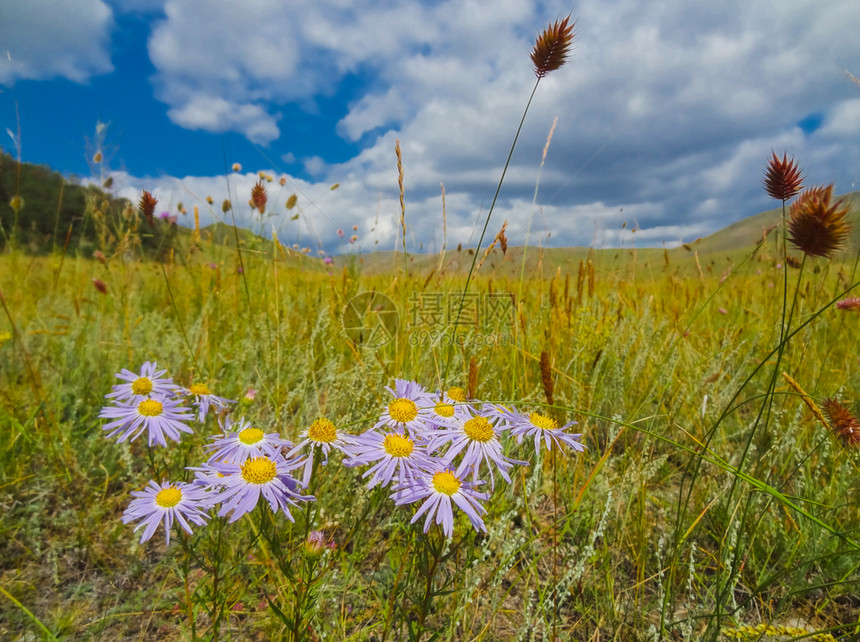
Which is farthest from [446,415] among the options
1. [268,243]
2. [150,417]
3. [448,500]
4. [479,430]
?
[268,243]

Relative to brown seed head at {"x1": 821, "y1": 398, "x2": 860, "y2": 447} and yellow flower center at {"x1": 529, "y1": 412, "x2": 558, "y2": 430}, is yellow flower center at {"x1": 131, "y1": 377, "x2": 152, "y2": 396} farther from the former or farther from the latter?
brown seed head at {"x1": 821, "y1": 398, "x2": 860, "y2": 447}

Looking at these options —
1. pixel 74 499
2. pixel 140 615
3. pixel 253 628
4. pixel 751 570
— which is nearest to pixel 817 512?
pixel 751 570

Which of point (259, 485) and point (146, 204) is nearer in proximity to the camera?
point (259, 485)

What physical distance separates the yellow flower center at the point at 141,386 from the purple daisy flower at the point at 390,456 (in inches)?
26.8

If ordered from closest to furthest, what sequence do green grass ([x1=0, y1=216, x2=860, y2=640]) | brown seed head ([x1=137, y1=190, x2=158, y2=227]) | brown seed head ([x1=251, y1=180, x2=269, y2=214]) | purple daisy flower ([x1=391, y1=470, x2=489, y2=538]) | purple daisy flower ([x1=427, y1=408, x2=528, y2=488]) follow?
1. purple daisy flower ([x1=391, y1=470, x2=489, y2=538])
2. purple daisy flower ([x1=427, y1=408, x2=528, y2=488])
3. green grass ([x1=0, y1=216, x2=860, y2=640])
4. brown seed head ([x1=137, y1=190, x2=158, y2=227])
5. brown seed head ([x1=251, y1=180, x2=269, y2=214])

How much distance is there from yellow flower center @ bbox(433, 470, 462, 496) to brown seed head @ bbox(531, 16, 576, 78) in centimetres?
127

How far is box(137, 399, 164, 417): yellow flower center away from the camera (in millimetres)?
1044

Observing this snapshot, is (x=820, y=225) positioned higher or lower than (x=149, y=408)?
higher

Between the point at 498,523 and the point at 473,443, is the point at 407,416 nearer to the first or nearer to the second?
the point at 473,443

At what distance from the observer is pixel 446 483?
0.76 metres

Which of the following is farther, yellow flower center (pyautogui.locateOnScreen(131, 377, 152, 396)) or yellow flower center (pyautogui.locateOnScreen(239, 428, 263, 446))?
yellow flower center (pyautogui.locateOnScreen(131, 377, 152, 396))

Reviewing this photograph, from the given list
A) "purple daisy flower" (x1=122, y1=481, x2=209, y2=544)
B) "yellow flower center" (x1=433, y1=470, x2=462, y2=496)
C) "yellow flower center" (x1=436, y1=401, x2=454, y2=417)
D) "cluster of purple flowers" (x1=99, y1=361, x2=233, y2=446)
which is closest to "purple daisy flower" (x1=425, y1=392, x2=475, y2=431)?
"yellow flower center" (x1=436, y1=401, x2=454, y2=417)

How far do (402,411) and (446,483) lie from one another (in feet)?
0.64

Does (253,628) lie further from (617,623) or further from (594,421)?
(594,421)
